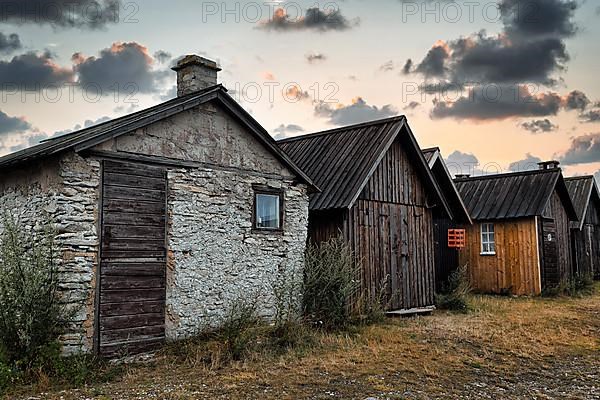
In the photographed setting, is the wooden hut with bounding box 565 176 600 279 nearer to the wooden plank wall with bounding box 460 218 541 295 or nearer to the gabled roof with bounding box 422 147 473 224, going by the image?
the wooden plank wall with bounding box 460 218 541 295

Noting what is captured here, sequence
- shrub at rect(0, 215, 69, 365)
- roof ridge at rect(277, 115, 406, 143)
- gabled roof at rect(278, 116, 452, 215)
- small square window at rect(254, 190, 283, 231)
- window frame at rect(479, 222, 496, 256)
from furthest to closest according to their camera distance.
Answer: window frame at rect(479, 222, 496, 256), roof ridge at rect(277, 115, 406, 143), gabled roof at rect(278, 116, 452, 215), small square window at rect(254, 190, 283, 231), shrub at rect(0, 215, 69, 365)

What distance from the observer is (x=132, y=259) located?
10109mm

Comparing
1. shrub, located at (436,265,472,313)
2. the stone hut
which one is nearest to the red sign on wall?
shrub, located at (436,265,472,313)

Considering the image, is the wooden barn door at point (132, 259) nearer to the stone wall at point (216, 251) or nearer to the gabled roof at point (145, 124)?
the stone wall at point (216, 251)

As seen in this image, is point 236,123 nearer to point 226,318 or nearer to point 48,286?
point 226,318

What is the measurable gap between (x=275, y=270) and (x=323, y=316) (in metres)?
1.48

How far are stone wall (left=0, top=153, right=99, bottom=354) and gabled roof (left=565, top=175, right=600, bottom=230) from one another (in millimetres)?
21886

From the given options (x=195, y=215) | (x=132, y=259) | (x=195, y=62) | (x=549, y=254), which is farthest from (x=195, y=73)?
(x=549, y=254)

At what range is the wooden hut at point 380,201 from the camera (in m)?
14.3

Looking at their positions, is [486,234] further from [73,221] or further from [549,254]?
[73,221]

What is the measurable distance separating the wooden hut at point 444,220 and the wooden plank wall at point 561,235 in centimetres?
342

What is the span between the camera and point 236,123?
11.9m

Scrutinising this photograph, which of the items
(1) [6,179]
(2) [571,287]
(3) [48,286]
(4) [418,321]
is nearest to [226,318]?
(3) [48,286]

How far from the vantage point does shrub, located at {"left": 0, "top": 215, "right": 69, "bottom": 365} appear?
856cm
